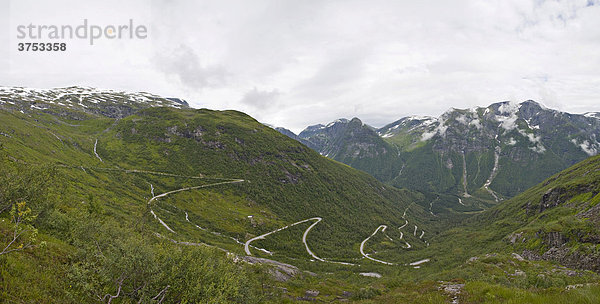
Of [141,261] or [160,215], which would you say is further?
[160,215]

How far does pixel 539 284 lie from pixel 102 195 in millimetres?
135988

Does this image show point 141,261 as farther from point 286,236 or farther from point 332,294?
point 286,236

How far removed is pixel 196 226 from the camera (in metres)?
128

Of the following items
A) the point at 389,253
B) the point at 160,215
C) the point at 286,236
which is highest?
the point at 160,215

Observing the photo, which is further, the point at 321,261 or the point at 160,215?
the point at 321,261

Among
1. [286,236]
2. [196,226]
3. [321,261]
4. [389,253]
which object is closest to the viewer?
[196,226]

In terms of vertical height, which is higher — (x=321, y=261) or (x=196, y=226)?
(x=196, y=226)

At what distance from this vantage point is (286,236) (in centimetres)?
15850

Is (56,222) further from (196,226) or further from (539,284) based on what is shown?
(196,226)

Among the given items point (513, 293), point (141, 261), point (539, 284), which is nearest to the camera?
point (513, 293)

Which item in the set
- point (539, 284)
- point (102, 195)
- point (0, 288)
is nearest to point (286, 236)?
point (102, 195)

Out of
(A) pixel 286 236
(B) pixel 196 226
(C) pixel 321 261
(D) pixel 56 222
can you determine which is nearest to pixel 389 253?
(C) pixel 321 261

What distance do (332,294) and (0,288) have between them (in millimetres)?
59513

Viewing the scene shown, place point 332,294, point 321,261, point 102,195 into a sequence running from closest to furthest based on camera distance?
point 332,294 < point 102,195 < point 321,261
